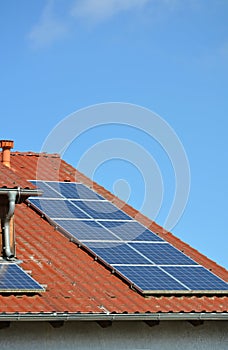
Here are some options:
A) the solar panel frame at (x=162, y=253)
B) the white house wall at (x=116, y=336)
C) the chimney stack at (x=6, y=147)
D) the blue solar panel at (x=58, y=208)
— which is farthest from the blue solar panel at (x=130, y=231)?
the white house wall at (x=116, y=336)

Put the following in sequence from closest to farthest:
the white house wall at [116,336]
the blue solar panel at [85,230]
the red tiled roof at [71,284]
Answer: the white house wall at [116,336] → the red tiled roof at [71,284] → the blue solar panel at [85,230]

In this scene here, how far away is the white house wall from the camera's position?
17266 mm

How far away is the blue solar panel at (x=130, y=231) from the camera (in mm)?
22172

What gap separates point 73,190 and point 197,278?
4.76m

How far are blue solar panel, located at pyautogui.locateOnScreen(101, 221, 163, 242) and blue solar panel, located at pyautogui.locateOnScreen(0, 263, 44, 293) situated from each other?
4.12 m

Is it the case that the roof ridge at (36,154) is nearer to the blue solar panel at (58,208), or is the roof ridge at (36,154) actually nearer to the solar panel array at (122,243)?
the solar panel array at (122,243)

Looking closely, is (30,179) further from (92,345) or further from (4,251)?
(92,345)

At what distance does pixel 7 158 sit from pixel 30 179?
1967mm

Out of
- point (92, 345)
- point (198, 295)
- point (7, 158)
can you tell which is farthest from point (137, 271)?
point (7, 158)

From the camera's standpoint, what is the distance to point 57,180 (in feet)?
81.2

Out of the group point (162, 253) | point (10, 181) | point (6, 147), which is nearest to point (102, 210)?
point (162, 253)

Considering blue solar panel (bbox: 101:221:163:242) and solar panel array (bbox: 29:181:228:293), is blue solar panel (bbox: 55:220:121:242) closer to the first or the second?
solar panel array (bbox: 29:181:228:293)

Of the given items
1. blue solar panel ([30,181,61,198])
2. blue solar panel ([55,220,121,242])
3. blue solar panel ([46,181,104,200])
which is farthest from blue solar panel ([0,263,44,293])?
blue solar panel ([46,181,104,200])

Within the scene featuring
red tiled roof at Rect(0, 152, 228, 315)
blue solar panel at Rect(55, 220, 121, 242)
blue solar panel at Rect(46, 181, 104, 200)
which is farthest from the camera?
blue solar panel at Rect(46, 181, 104, 200)
